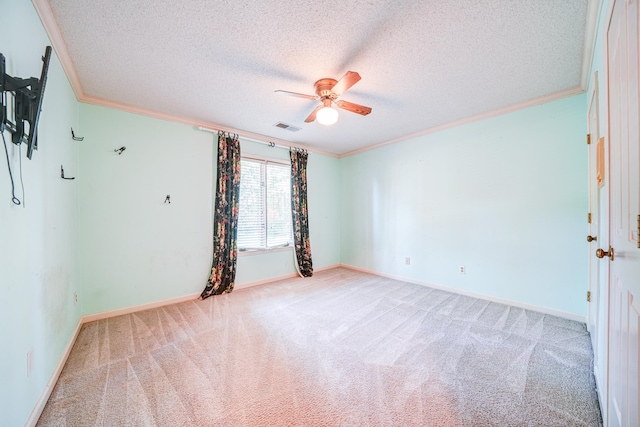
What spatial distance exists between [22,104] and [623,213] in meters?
2.92

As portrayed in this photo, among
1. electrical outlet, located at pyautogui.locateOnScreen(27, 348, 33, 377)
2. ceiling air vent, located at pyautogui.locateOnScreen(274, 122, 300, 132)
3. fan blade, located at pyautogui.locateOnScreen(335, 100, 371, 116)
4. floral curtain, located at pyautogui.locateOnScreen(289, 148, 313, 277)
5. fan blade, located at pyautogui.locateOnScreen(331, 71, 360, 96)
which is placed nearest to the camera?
electrical outlet, located at pyautogui.locateOnScreen(27, 348, 33, 377)

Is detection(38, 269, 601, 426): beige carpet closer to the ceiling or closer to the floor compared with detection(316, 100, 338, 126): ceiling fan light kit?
closer to the floor

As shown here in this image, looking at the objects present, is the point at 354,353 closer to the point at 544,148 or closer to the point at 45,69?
the point at 45,69

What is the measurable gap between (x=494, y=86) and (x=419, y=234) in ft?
7.24

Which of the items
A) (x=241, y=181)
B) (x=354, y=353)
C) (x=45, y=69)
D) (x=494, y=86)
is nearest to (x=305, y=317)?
(x=354, y=353)

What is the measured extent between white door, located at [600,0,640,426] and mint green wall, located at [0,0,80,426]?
2561mm

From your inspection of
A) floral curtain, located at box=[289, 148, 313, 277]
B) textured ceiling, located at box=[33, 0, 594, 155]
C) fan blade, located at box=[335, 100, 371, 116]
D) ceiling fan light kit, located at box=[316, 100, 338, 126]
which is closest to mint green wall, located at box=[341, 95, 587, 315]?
textured ceiling, located at box=[33, 0, 594, 155]

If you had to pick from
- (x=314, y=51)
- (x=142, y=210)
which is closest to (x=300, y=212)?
(x=142, y=210)

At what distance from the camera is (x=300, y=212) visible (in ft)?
14.7

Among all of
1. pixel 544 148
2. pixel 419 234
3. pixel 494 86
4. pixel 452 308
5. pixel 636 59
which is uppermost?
pixel 494 86

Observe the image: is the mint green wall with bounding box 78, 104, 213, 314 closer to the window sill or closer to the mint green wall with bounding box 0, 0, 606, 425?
the mint green wall with bounding box 0, 0, 606, 425

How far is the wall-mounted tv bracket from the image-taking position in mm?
1112

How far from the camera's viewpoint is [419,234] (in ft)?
12.9

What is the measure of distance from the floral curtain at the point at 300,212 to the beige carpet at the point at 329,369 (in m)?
1.52
